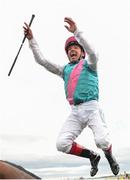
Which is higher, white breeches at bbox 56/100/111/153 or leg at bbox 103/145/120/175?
white breeches at bbox 56/100/111/153

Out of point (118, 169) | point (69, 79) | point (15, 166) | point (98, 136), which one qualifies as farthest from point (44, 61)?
point (15, 166)

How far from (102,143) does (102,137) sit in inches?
3.8

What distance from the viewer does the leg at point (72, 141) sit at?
20.8ft

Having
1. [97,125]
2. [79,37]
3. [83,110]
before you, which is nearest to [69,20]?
[79,37]

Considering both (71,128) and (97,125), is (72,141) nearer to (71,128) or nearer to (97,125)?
(71,128)

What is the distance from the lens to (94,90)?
21.4ft

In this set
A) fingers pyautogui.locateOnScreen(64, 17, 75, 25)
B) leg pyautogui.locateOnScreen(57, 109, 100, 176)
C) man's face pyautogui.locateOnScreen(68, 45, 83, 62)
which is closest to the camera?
fingers pyautogui.locateOnScreen(64, 17, 75, 25)

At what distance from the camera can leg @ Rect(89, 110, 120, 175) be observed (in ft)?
20.3

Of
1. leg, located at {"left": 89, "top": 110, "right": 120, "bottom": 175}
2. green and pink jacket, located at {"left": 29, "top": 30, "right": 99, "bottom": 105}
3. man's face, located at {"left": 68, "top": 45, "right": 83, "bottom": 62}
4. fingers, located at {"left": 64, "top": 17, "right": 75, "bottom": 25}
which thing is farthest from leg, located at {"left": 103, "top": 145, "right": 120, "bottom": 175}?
fingers, located at {"left": 64, "top": 17, "right": 75, "bottom": 25}

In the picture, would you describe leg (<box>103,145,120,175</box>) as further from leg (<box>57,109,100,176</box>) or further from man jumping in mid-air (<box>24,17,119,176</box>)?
leg (<box>57,109,100,176</box>)

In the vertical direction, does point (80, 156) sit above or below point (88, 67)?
below

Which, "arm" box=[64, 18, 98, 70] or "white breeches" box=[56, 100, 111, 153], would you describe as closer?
"arm" box=[64, 18, 98, 70]

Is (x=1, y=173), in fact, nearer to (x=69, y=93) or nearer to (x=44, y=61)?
(x=69, y=93)

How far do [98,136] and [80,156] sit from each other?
53 cm
